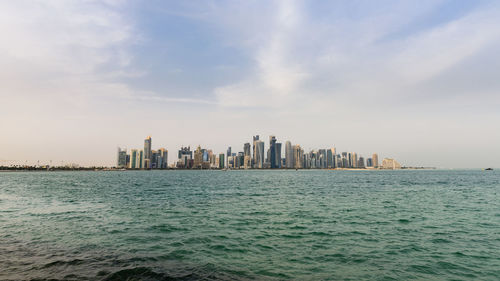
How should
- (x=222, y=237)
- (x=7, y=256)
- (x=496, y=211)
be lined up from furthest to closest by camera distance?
(x=496, y=211), (x=222, y=237), (x=7, y=256)

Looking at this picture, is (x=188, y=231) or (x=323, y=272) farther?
(x=188, y=231)

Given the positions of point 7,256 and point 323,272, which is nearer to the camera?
point 323,272

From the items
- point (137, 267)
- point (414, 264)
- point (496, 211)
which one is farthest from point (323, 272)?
point (496, 211)

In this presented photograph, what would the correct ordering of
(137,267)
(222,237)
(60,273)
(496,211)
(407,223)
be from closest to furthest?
1. (60,273)
2. (137,267)
3. (222,237)
4. (407,223)
5. (496,211)

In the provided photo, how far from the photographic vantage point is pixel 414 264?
54.5ft

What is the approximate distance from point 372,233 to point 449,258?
692 cm

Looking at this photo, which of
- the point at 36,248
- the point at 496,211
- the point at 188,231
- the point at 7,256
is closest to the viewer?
the point at 7,256

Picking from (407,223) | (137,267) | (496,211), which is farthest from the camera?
(496,211)

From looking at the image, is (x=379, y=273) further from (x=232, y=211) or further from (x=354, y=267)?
(x=232, y=211)

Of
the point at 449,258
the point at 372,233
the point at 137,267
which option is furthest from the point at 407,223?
the point at 137,267

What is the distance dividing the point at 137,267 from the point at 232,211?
21.8 metres

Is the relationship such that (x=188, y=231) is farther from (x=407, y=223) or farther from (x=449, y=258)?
(x=407, y=223)

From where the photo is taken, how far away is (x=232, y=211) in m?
37.2

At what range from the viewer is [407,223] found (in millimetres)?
28828
